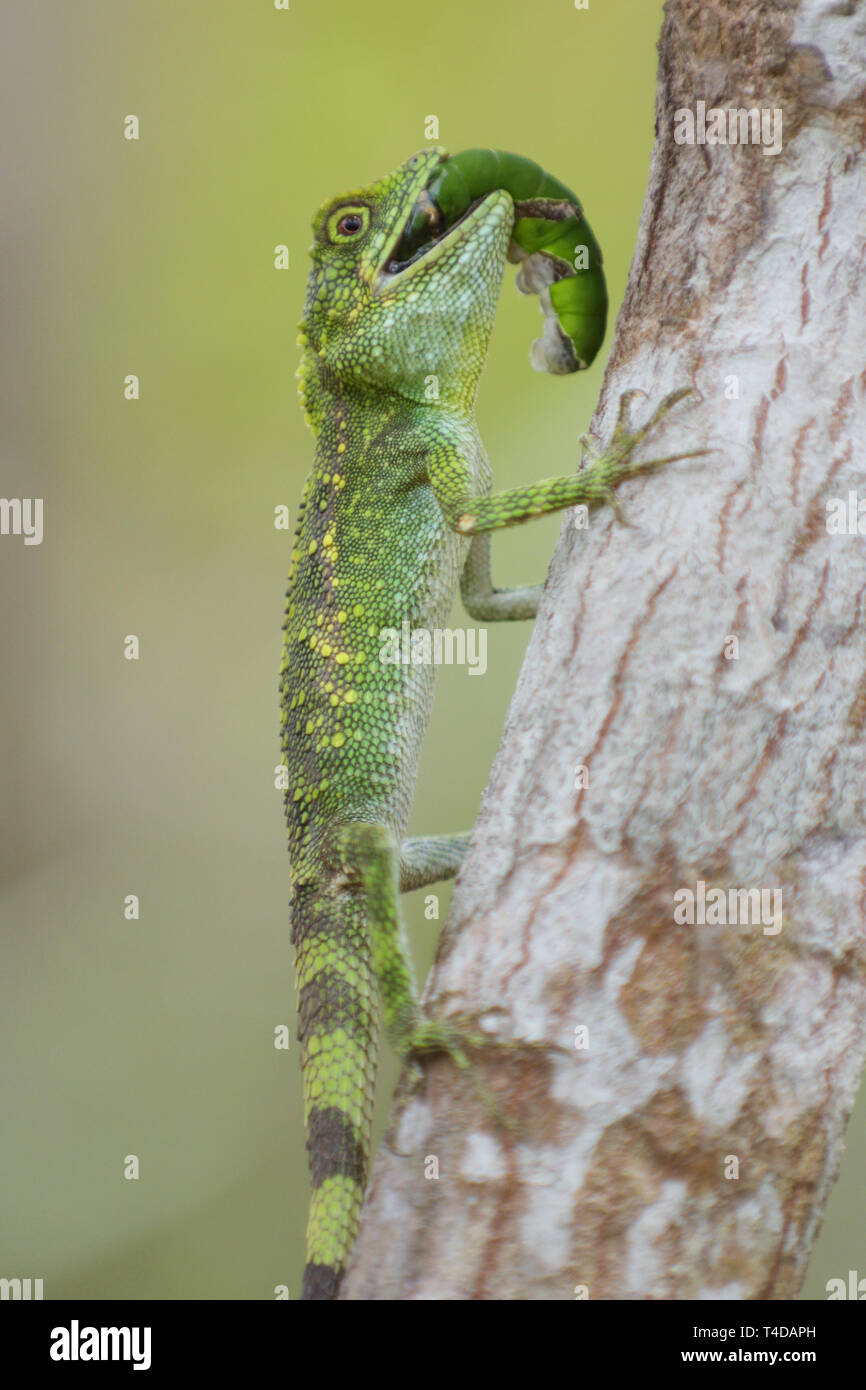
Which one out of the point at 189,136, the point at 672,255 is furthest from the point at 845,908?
the point at 189,136

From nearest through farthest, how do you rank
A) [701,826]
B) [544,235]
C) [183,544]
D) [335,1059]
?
[701,826] → [335,1059] → [544,235] → [183,544]

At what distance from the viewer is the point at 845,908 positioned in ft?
6.33

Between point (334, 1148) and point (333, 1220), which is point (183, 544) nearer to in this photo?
point (334, 1148)

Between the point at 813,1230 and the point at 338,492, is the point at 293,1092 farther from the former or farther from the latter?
the point at 813,1230

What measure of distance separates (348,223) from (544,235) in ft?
1.83

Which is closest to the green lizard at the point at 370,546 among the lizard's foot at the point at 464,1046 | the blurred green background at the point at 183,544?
the lizard's foot at the point at 464,1046

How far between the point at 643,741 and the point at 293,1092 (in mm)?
3947

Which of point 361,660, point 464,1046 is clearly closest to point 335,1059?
point 464,1046

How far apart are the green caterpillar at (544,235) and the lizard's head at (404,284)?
26 mm

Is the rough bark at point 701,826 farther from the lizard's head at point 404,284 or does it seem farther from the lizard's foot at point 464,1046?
Answer: the lizard's head at point 404,284

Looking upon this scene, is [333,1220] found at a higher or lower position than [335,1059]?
lower

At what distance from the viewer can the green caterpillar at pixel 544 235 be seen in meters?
→ 2.93

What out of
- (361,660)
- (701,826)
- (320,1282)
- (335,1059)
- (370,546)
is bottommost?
(320,1282)

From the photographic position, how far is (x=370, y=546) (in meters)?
3.08
